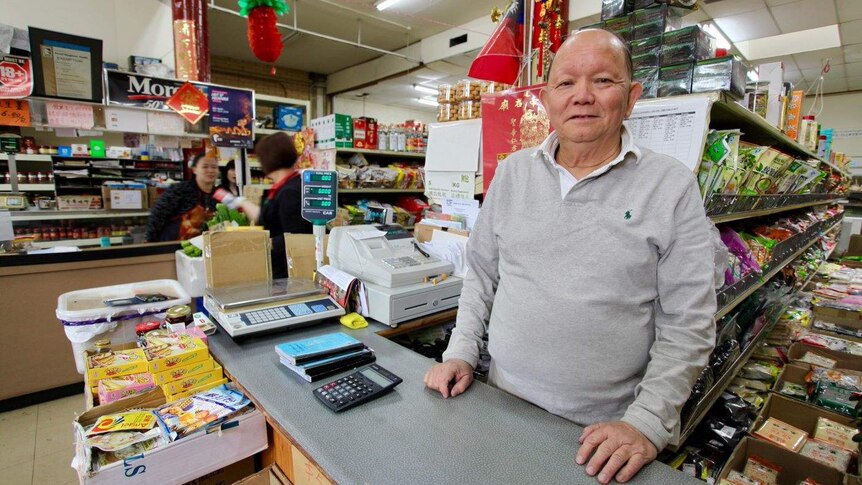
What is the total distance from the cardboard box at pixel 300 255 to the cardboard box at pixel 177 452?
3.21ft

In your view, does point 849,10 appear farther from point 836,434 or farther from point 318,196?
point 318,196

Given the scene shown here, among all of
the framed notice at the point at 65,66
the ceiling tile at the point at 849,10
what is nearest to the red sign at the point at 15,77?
the framed notice at the point at 65,66

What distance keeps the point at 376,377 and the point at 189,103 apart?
402cm

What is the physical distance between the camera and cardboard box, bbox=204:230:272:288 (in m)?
1.86

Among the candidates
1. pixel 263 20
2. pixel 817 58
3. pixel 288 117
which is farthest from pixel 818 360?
pixel 817 58

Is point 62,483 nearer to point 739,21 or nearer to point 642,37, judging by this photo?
point 642,37

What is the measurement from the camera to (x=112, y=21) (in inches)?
186

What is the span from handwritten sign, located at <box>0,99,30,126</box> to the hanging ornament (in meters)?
1.97

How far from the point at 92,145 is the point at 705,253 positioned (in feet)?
19.6

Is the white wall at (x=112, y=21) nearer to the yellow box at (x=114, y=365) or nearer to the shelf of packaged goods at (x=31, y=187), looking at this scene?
the shelf of packaged goods at (x=31, y=187)

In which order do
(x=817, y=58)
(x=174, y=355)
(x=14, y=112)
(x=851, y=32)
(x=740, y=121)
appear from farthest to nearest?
(x=817, y=58)
(x=851, y=32)
(x=14, y=112)
(x=740, y=121)
(x=174, y=355)

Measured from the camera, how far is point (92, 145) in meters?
4.73

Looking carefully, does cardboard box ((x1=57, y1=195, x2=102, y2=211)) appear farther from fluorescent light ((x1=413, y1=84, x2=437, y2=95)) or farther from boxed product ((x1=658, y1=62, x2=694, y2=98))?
fluorescent light ((x1=413, y1=84, x2=437, y2=95))

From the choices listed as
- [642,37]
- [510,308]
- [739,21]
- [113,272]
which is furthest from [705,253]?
[739,21]
